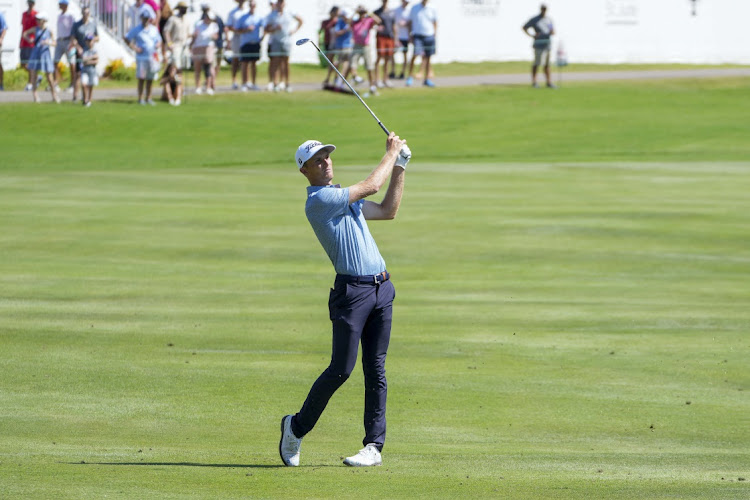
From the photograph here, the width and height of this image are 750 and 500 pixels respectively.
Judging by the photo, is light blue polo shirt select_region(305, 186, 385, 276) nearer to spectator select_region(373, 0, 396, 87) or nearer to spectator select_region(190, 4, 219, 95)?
spectator select_region(190, 4, 219, 95)

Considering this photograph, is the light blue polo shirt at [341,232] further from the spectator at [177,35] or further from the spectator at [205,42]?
the spectator at [205,42]

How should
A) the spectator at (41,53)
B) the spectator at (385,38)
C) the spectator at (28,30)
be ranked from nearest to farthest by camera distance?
the spectator at (41,53) → the spectator at (28,30) → the spectator at (385,38)

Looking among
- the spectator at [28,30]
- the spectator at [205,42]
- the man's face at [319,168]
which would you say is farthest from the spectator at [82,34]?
the man's face at [319,168]

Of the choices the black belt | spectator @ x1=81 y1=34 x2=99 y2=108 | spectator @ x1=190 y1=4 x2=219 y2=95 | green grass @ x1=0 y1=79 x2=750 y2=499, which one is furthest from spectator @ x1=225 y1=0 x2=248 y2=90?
the black belt

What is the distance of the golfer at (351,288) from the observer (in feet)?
26.5

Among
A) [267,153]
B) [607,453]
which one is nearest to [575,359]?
[607,453]

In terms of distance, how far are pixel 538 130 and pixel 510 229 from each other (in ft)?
55.2

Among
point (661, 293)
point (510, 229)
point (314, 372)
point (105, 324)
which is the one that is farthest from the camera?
point (510, 229)

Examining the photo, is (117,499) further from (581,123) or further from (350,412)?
(581,123)

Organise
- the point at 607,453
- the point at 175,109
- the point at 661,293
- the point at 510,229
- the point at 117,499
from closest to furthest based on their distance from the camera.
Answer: the point at 117,499
the point at 607,453
the point at 661,293
the point at 510,229
the point at 175,109

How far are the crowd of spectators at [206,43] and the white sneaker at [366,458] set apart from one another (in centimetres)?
2759

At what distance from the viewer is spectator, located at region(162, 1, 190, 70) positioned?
118 ft

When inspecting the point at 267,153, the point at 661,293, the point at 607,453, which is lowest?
the point at 267,153

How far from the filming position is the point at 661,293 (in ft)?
51.0
